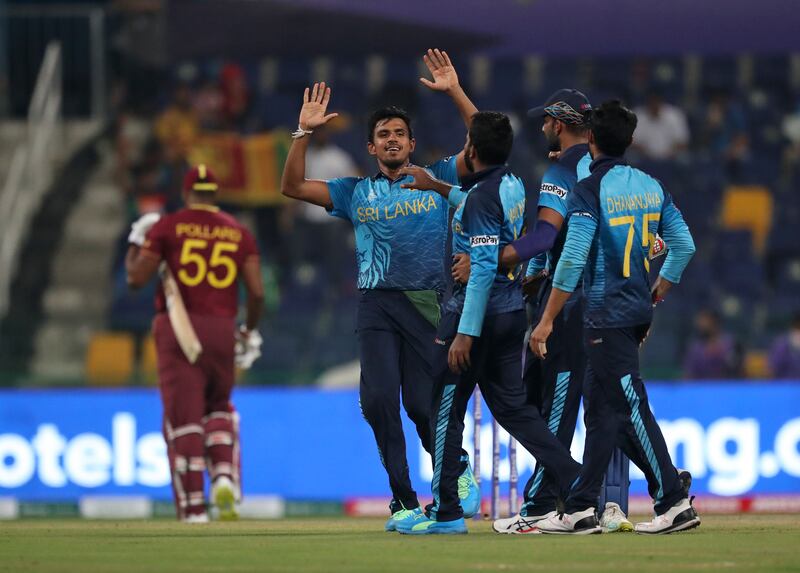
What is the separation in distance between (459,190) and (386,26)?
45.6 ft

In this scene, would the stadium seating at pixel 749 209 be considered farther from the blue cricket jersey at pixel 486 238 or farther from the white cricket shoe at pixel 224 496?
the blue cricket jersey at pixel 486 238

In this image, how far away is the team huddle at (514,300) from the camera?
334 inches

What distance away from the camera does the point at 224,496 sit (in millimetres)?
10898

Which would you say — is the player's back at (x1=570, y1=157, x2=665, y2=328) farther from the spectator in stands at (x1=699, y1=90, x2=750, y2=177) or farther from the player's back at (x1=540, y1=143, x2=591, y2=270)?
the spectator in stands at (x1=699, y1=90, x2=750, y2=177)

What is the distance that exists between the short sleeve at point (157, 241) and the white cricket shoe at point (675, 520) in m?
3.91

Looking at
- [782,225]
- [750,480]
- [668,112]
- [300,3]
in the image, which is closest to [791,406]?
[750,480]

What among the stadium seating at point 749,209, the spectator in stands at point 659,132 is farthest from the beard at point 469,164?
the spectator in stands at point 659,132

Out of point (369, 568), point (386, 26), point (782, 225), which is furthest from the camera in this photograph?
point (386, 26)

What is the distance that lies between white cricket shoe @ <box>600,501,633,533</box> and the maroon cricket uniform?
9.50 feet

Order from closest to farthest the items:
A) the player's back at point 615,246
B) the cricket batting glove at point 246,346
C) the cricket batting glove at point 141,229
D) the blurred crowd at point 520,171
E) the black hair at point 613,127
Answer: the player's back at point 615,246, the black hair at point 613,127, the cricket batting glove at point 141,229, the cricket batting glove at point 246,346, the blurred crowd at point 520,171

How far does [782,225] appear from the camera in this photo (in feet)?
67.1

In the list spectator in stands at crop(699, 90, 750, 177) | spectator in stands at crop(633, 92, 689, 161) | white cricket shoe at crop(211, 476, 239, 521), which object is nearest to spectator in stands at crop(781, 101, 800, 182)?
spectator in stands at crop(699, 90, 750, 177)

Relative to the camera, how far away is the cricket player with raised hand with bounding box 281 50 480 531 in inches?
356

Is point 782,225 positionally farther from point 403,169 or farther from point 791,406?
point 403,169
